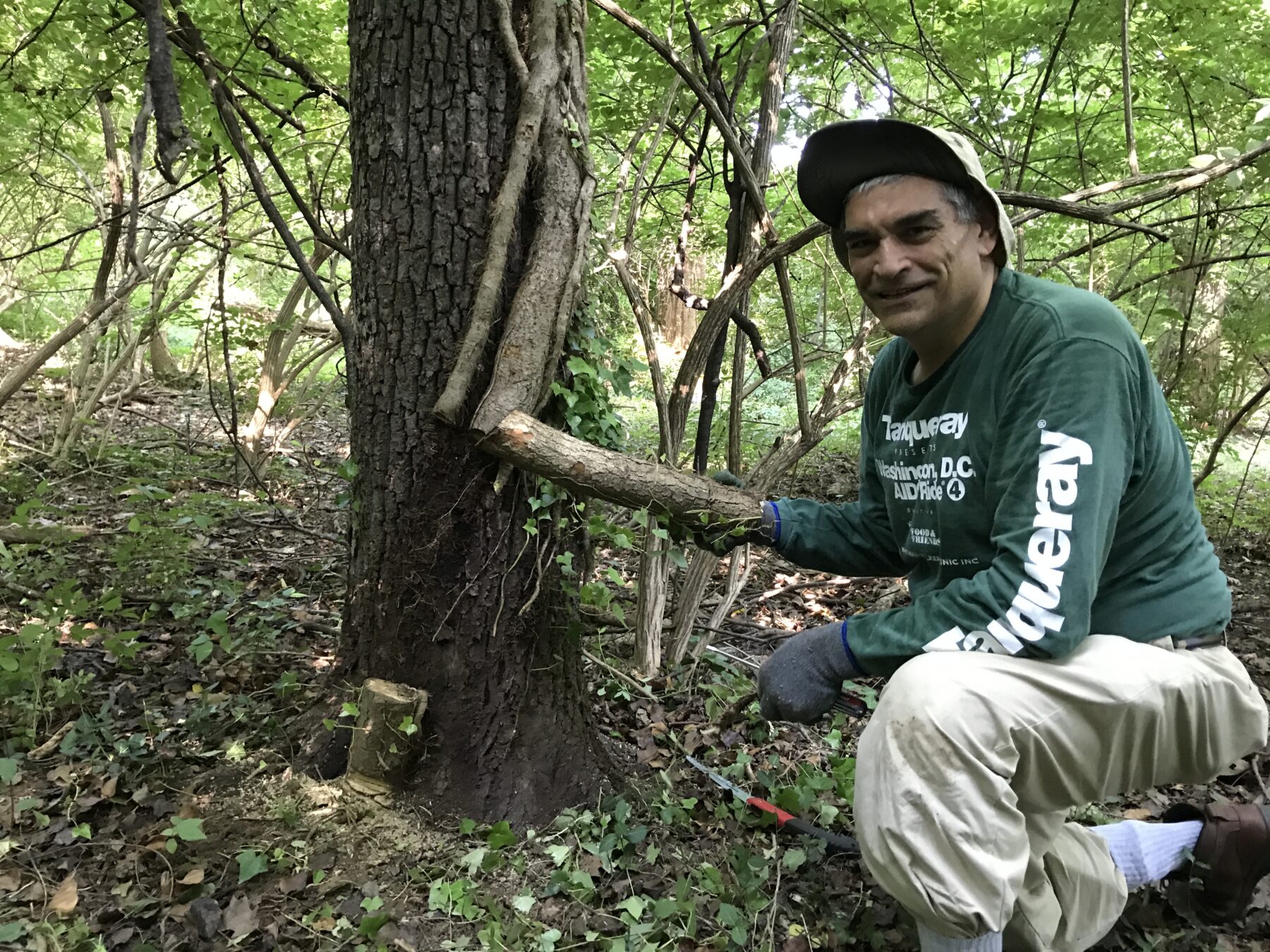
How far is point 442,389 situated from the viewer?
2.01 metres

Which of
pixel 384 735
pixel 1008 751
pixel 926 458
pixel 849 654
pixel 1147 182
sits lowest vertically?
pixel 384 735

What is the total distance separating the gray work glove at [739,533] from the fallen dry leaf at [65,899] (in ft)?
5.64

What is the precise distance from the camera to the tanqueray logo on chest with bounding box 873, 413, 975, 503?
175 centimetres

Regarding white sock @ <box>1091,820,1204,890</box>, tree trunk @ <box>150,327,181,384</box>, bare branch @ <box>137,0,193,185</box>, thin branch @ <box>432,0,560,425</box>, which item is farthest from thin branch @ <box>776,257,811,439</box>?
tree trunk @ <box>150,327,181,384</box>

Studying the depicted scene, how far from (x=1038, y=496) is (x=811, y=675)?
25.2 inches

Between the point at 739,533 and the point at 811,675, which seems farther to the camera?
the point at 739,533

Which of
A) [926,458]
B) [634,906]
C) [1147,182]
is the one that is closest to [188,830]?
[634,906]

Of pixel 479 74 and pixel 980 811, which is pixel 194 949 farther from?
pixel 479 74

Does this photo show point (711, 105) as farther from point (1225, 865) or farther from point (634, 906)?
point (1225, 865)

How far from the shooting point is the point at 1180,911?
6.85 ft

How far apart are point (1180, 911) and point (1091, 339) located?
5.55 ft

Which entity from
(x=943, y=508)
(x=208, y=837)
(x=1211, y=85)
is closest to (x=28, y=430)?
(x=208, y=837)

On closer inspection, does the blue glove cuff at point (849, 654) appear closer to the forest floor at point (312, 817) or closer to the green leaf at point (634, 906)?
the forest floor at point (312, 817)

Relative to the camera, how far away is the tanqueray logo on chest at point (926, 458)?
175 centimetres
